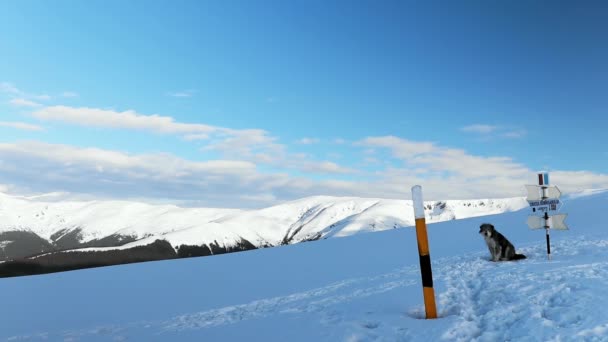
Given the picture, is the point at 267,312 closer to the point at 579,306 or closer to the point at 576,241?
the point at 579,306

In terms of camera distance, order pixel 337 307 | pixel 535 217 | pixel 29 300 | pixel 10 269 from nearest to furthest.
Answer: pixel 337 307, pixel 535 217, pixel 29 300, pixel 10 269

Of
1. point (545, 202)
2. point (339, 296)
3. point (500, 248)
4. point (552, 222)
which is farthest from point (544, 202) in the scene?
point (339, 296)

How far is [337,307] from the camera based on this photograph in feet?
27.4

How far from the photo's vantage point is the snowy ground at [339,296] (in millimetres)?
6039

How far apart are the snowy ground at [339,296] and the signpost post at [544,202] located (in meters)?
0.82

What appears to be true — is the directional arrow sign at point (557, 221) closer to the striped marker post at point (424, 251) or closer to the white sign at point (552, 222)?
the white sign at point (552, 222)

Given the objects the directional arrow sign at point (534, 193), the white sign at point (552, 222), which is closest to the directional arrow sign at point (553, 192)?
the directional arrow sign at point (534, 193)

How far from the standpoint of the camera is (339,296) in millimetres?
9711

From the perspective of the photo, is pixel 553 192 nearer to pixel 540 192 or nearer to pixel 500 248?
pixel 540 192

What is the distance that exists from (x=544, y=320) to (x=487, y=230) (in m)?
6.26

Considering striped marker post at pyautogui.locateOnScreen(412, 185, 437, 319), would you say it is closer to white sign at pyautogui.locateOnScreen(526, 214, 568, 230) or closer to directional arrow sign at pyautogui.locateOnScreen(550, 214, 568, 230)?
white sign at pyautogui.locateOnScreen(526, 214, 568, 230)

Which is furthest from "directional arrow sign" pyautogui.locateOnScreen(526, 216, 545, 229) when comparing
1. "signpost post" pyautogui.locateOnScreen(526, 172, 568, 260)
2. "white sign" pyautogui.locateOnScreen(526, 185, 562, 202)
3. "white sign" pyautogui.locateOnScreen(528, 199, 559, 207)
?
"white sign" pyautogui.locateOnScreen(526, 185, 562, 202)

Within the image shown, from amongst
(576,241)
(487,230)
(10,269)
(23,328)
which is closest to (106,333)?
(23,328)

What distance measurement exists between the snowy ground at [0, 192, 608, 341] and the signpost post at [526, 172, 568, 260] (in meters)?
0.82
